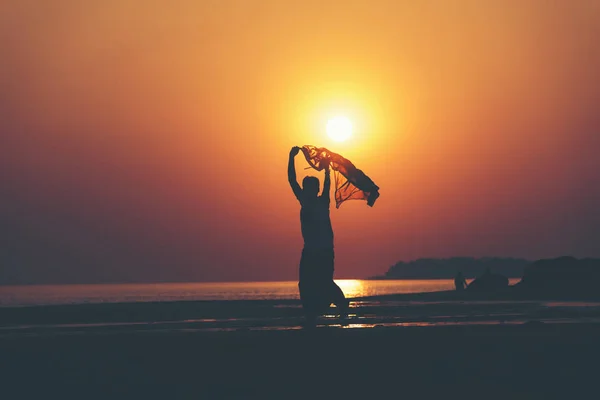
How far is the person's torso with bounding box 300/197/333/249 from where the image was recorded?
2353 cm

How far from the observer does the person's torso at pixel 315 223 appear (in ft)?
77.2

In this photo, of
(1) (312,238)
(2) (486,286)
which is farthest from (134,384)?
(2) (486,286)

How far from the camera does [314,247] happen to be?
2378 cm

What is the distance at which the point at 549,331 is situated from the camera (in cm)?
1873

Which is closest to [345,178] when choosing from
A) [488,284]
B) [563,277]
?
[563,277]

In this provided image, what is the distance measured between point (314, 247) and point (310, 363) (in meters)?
10.7

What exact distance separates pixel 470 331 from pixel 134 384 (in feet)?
30.5

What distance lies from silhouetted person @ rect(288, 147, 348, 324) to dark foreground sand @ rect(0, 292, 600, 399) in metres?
3.72

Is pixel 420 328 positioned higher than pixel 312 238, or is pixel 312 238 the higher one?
pixel 312 238

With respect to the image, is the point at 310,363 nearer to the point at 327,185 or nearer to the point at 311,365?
the point at 311,365

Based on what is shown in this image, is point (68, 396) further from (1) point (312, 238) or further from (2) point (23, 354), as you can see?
(1) point (312, 238)

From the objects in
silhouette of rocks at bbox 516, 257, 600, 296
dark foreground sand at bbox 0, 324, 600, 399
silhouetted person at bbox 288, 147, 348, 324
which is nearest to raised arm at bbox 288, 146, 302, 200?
silhouetted person at bbox 288, 147, 348, 324

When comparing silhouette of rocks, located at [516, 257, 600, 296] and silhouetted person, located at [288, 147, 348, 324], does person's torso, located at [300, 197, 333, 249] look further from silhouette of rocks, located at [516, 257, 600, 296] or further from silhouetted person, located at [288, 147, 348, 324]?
silhouette of rocks, located at [516, 257, 600, 296]

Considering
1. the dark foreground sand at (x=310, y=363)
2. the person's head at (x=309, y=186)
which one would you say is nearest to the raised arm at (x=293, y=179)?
the person's head at (x=309, y=186)
